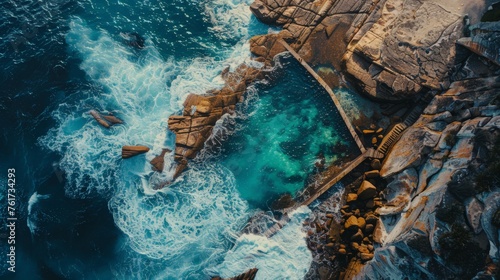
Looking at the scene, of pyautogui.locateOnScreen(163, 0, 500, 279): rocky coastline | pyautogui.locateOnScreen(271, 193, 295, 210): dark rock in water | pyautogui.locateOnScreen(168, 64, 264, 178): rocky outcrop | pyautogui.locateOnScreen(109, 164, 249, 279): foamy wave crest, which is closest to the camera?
pyautogui.locateOnScreen(163, 0, 500, 279): rocky coastline

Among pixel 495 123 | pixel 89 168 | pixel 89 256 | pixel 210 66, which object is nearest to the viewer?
pixel 495 123

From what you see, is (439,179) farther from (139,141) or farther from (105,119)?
(105,119)

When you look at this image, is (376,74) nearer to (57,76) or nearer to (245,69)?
(245,69)

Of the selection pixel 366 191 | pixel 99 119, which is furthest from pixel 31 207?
pixel 366 191

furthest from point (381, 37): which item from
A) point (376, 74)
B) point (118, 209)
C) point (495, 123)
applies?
point (118, 209)

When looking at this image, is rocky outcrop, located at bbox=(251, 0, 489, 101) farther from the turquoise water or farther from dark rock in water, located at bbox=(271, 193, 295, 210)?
dark rock in water, located at bbox=(271, 193, 295, 210)

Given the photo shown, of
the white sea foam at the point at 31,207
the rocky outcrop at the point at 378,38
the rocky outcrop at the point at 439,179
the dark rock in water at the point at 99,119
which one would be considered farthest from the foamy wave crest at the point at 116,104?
the rocky outcrop at the point at 439,179

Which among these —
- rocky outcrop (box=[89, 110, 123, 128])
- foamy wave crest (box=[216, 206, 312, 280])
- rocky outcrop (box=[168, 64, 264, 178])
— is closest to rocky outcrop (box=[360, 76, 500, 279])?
foamy wave crest (box=[216, 206, 312, 280])
